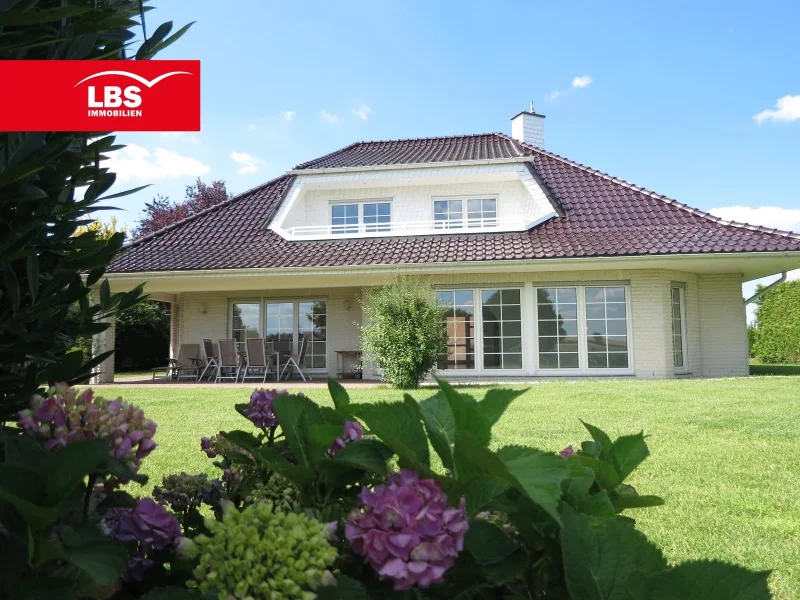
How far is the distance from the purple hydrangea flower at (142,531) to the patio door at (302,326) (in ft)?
51.9

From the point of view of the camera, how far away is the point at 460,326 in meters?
14.6

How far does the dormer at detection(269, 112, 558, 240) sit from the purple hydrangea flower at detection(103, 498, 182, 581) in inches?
595

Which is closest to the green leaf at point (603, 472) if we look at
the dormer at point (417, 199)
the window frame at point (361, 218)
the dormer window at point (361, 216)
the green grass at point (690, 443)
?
the green grass at point (690, 443)

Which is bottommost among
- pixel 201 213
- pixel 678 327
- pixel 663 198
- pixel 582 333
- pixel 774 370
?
pixel 774 370

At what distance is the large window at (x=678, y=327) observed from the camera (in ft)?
47.8

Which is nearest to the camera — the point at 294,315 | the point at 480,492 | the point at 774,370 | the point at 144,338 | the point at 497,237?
the point at 480,492

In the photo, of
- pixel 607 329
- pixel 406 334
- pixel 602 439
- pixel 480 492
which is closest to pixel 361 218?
pixel 406 334

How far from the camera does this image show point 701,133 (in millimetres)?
18844

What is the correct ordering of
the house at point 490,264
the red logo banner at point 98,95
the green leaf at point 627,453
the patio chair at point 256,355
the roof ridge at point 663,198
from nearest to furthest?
the green leaf at point 627,453
the red logo banner at point 98,95
the house at point 490,264
the roof ridge at point 663,198
the patio chair at point 256,355

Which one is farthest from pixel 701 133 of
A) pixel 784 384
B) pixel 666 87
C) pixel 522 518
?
pixel 522 518

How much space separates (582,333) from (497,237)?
330 cm

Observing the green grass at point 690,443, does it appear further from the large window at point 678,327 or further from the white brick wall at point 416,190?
the white brick wall at point 416,190

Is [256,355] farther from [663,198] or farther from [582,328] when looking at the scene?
[663,198]

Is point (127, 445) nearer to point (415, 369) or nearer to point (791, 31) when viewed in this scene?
point (415, 369)
